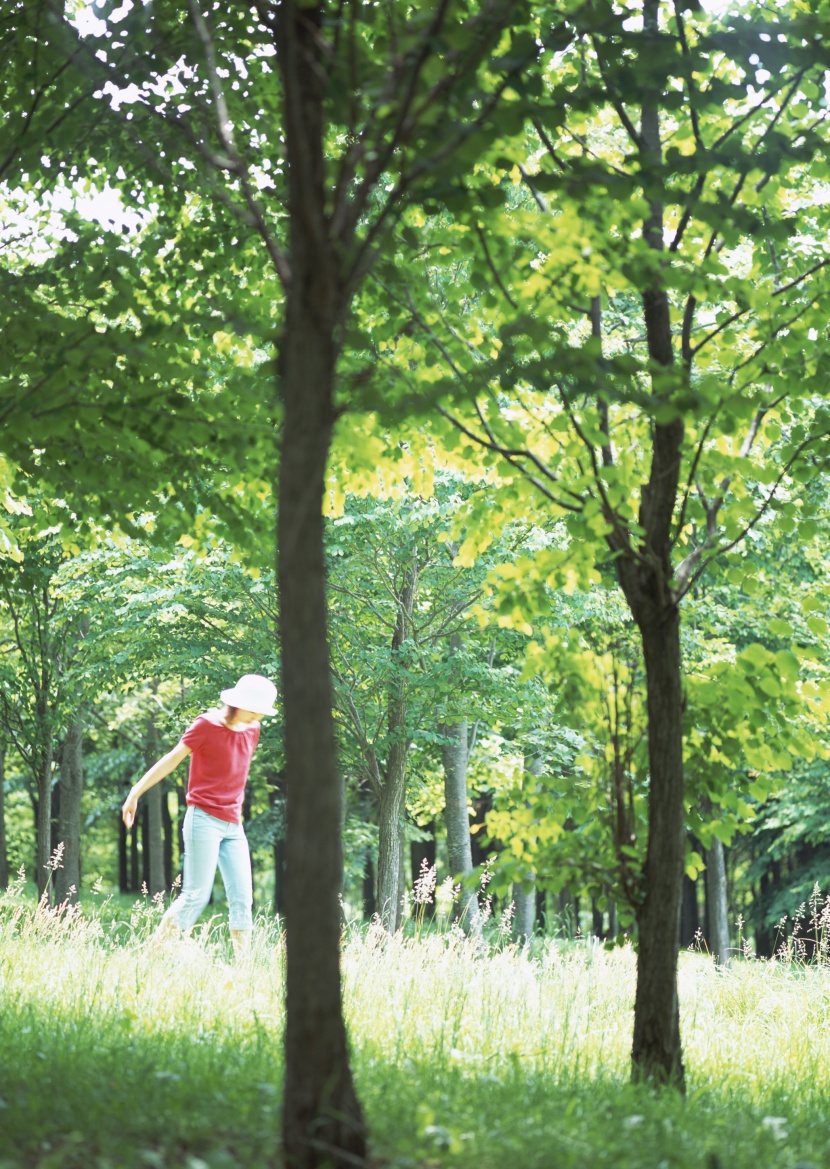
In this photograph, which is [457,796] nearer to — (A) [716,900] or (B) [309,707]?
(A) [716,900]

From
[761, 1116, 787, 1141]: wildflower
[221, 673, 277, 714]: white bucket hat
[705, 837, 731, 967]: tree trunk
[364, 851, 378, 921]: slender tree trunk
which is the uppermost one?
[221, 673, 277, 714]: white bucket hat

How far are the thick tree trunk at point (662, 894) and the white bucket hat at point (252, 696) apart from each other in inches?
142

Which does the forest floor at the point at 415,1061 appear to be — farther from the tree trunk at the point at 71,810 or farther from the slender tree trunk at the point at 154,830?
the slender tree trunk at the point at 154,830

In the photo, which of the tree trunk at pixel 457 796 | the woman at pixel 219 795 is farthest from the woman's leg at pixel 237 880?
the tree trunk at pixel 457 796

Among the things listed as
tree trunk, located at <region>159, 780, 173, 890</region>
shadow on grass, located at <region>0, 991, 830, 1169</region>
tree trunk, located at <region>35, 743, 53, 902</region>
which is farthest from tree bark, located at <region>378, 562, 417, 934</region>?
tree trunk, located at <region>159, 780, 173, 890</region>

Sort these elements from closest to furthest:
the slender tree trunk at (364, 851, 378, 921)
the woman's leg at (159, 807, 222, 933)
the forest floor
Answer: the forest floor < the woman's leg at (159, 807, 222, 933) < the slender tree trunk at (364, 851, 378, 921)

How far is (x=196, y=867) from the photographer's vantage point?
8055 millimetres

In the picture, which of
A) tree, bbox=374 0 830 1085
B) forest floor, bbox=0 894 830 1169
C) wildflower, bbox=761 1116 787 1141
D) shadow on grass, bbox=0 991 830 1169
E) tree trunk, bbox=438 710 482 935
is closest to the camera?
shadow on grass, bbox=0 991 830 1169

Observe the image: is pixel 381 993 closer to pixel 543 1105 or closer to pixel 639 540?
pixel 543 1105

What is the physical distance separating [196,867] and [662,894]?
394cm

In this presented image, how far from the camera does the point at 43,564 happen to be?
1527 centimetres

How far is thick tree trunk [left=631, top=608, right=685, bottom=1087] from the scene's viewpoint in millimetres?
5074

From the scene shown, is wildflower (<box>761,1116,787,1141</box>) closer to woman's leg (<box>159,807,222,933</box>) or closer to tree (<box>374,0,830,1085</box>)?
tree (<box>374,0,830,1085</box>)

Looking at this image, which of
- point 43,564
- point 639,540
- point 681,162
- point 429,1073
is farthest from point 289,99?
point 43,564
